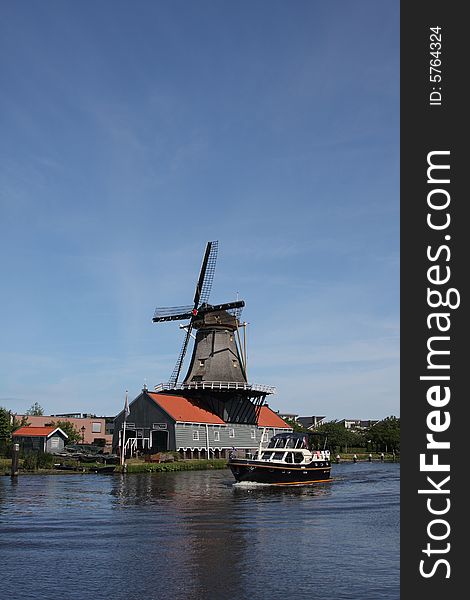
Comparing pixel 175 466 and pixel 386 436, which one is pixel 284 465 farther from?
pixel 386 436

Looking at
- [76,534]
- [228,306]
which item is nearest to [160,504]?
[76,534]

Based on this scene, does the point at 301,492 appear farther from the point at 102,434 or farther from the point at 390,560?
the point at 102,434

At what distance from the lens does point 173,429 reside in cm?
7106

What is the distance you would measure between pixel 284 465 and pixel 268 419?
40.2 metres

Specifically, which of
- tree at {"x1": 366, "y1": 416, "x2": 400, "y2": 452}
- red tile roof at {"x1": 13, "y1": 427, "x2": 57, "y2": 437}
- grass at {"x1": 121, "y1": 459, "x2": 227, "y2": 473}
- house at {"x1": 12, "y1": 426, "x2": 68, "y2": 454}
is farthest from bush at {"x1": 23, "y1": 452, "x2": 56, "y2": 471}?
tree at {"x1": 366, "y1": 416, "x2": 400, "y2": 452}

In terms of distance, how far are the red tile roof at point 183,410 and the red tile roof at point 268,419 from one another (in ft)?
31.6

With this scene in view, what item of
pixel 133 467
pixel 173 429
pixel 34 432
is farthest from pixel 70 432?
pixel 133 467

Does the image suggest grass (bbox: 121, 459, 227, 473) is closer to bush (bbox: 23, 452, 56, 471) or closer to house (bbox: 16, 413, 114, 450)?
bush (bbox: 23, 452, 56, 471)

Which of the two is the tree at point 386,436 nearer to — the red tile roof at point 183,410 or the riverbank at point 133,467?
the red tile roof at point 183,410

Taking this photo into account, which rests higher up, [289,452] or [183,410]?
[183,410]

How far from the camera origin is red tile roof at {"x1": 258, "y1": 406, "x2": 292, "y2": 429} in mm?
87394

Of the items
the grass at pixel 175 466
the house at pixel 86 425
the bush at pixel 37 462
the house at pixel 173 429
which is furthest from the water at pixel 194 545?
the house at pixel 86 425

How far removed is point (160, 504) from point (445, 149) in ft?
83.6

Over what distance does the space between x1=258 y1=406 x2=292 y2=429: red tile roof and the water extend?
1688 inches
